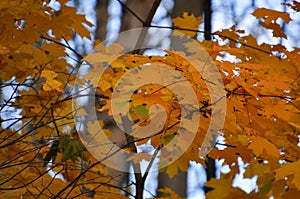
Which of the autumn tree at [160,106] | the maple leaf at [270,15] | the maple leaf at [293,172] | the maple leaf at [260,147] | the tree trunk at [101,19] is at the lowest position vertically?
the maple leaf at [293,172]

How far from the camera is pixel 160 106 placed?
5.27ft

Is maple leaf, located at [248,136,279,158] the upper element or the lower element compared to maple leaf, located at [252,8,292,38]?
lower

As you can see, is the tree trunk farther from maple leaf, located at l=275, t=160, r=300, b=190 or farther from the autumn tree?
maple leaf, located at l=275, t=160, r=300, b=190

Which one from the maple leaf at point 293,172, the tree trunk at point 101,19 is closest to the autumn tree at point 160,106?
the maple leaf at point 293,172

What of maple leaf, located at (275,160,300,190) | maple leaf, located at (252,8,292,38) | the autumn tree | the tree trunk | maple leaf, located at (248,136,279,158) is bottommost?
maple leaf, located at (275,160,300,190)

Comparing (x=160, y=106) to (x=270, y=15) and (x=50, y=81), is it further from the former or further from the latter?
(x=270, y=15)

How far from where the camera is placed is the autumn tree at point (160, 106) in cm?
156

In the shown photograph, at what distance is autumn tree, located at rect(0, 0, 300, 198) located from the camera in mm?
1557

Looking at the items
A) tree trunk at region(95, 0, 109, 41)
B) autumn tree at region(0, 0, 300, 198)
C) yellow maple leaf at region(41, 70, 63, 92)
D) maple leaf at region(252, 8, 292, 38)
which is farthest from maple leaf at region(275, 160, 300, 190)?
tree trunk at region(95, 0, 109, 41)

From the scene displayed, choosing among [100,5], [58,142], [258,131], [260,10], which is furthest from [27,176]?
[100,5]

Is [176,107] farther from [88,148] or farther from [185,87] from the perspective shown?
[88,148]

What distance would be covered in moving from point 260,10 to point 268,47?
0.70 ft

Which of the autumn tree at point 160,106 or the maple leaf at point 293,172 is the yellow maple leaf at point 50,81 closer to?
the autumn tree at point 160,106

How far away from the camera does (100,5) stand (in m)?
5.18
